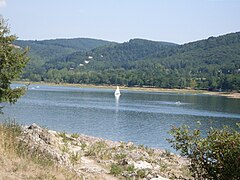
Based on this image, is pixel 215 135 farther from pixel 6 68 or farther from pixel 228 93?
pixel 228 93

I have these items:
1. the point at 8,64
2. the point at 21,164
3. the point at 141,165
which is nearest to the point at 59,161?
the point at 21,164

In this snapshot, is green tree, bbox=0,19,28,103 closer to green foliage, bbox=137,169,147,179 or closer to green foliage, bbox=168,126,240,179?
green foliage, bbox=137,169,147,179

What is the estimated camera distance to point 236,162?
285 inches

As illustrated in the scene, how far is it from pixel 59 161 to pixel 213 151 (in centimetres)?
392

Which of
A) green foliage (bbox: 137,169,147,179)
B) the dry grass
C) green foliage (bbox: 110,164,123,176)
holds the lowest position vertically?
green foliage (bbox: 137,169,147,179)

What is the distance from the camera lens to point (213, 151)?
7.59 metres

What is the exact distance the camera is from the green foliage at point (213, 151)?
735 cm

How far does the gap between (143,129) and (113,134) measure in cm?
525

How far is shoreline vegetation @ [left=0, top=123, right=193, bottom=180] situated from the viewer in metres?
6.90

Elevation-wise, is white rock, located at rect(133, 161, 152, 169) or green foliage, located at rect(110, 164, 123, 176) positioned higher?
green foliage, located at rect(110, 164, 123, 176)

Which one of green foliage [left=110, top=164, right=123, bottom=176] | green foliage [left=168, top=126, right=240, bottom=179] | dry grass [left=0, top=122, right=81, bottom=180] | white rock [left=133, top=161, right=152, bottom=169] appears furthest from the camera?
white rock [left=133, top=161, right=152, bottom=169]

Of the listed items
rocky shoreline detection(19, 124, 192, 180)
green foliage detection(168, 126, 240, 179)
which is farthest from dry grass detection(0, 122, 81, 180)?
green foliage detection(168, 126, 240, 179)

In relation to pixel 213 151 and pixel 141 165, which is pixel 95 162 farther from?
pixel 213 151

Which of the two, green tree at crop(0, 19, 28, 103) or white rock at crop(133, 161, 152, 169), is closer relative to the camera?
white rock at crop(133, 161, 152, 169)
